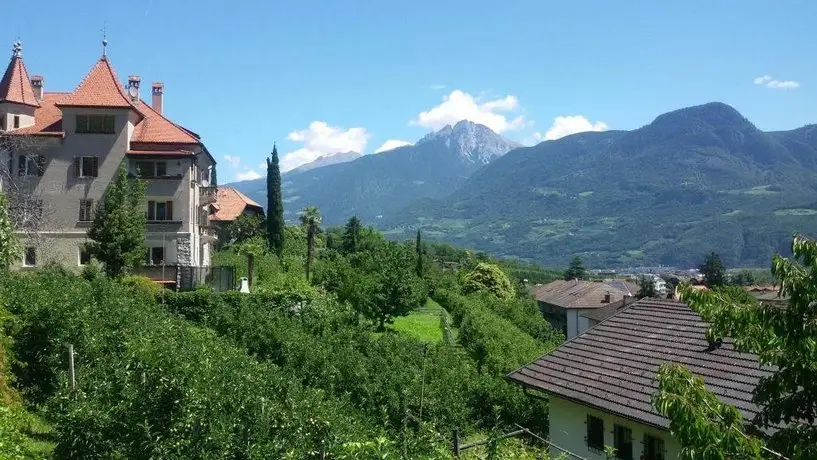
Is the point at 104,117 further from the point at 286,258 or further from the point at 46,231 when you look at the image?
the point at 286,258

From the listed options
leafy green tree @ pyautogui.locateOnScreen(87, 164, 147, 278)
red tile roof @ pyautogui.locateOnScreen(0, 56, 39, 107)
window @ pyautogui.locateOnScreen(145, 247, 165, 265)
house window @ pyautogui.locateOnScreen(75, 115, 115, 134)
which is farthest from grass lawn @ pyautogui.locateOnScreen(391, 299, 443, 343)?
red tile roof @ pyautogui.locateOnScreen(0, 56, 39, 107)

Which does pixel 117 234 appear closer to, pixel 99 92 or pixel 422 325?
pixel 99 92

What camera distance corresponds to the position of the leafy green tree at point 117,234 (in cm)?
3069

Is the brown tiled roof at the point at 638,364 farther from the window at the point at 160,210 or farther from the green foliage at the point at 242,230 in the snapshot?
the green foliage at the point at 242,230

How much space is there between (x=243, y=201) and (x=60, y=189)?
963 inches

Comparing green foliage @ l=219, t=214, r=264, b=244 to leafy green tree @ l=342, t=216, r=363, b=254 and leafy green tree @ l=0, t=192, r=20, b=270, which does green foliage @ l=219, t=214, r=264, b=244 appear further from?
leafy green tree @ l=0, t=192, r=20, b=270

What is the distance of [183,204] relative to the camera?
Answer: 123 feet

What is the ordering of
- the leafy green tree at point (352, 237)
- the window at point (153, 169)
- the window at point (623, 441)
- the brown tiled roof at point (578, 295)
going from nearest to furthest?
1. the window at point (623, 441)
2. the window at point (153, 169)
3. the leafy green tree at point (352, 237)
4. the brown tiled roof at point (578, 295)

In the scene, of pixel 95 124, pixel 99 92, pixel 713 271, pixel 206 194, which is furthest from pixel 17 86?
pixel 713 271

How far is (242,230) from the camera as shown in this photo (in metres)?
54.2

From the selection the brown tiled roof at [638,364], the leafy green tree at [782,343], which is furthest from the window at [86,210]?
the leafy green tree at [782,343]

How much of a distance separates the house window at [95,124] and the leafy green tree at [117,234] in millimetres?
6434

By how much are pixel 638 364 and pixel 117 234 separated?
23823 millimetres

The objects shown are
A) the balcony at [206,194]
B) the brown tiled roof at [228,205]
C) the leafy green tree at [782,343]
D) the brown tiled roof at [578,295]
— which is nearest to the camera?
the leafy green tree at [782,343]
